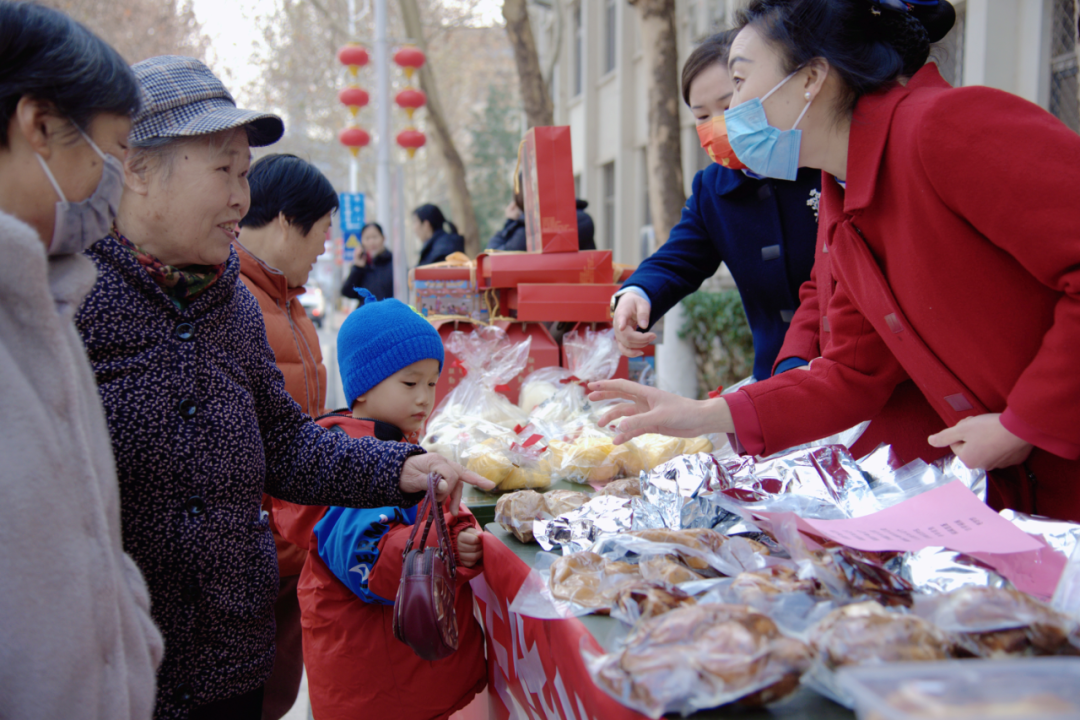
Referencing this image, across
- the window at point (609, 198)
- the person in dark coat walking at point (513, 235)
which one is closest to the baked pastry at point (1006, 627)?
the person in dark coat walking at point (513, 235)

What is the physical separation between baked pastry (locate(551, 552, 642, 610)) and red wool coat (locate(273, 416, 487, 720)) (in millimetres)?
585

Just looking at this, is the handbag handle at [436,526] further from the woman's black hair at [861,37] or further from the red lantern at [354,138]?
the red lantern at [354,138]

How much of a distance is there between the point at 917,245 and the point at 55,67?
1.51m

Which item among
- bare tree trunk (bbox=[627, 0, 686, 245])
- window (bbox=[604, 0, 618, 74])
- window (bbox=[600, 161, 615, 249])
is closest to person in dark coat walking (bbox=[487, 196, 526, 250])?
bare tree trunk (bbox=[627, 0, 686, 245])

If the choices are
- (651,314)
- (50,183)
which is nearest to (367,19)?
(651,314)

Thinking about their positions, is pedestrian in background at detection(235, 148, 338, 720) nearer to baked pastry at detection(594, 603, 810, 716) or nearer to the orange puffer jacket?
the orange puffer jacket

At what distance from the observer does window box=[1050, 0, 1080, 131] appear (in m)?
5.57

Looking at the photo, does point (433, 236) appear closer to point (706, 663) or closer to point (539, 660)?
point (539, 660)

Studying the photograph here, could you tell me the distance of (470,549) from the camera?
1.93m

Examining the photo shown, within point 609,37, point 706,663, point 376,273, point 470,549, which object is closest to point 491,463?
point 470,549

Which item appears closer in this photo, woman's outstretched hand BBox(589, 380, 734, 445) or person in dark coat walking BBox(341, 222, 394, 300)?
woman's outstretched hand BBox(589, 380, 734, 445)

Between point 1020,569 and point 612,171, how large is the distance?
56.1 feet

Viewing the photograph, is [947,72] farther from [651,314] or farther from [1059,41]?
[651,314]

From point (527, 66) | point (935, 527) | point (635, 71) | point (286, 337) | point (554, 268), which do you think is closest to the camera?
point (935, 527)
